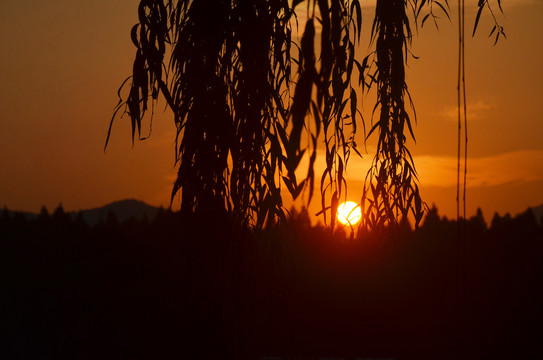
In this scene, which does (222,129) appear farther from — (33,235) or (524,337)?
(524,337)

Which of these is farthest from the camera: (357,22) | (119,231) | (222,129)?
(119,231)

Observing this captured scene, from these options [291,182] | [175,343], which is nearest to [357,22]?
[291,182]

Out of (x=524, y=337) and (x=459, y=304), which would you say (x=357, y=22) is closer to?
(x=459, y=304)

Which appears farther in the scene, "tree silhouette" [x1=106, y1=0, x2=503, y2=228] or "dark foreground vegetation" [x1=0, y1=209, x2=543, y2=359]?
"dark foreground vegetation" [x1=0, y1=209, x2=543, y2=359]

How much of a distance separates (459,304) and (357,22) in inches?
34.9

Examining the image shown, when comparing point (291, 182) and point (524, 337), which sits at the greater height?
point (291, 182)

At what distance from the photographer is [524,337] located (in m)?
13.5

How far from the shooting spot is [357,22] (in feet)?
6.90

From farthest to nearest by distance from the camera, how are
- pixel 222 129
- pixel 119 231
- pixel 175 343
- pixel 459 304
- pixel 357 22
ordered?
pixel 119 231
pixel 175 343
pixel 357 22
pixel 222 129
pixel 459 304

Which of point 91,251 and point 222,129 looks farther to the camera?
point 91,251

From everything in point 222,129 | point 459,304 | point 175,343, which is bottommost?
point 175,343

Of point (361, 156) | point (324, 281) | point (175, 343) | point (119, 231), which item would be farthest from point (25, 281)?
point (361, 156)

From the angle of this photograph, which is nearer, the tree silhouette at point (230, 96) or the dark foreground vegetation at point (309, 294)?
the tree silhouette at point (230, 96)

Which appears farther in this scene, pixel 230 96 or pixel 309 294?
→ pixel 309 294
